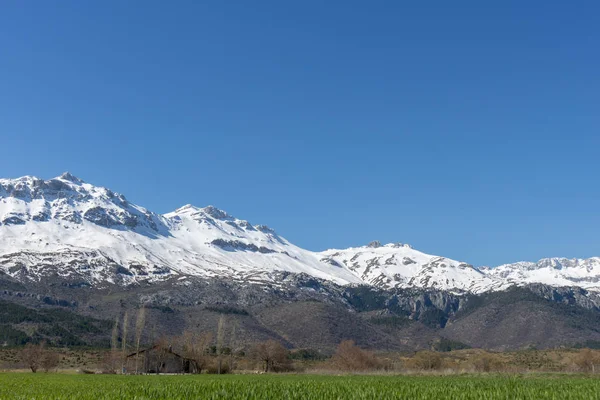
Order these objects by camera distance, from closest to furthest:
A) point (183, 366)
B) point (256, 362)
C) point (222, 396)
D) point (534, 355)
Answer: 1. point (222, 396)
2. point (183, 366)
3. point (256, 362)
4. point (534, 355)

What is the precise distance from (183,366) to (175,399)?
131 meters

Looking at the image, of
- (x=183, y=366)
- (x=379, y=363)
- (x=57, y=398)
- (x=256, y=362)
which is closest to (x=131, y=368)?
(x=183, y=366)

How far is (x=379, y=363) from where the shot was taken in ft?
586

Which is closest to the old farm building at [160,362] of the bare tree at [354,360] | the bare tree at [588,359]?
the bare tree at [354,360]

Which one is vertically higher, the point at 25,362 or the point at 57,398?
the point at 57,398

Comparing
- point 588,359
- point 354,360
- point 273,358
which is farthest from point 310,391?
point 588,359

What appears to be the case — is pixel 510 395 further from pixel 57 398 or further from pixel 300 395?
pixel 57 398

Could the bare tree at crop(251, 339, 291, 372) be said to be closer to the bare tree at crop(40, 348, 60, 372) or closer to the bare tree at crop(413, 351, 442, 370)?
the bare tree at crop(413, 351, 442, 370)

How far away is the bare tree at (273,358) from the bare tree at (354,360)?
633 inches

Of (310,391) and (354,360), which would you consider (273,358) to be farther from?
(310,391)

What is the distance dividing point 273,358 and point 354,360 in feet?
81.3

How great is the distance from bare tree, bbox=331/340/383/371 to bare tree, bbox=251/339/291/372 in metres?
16.1

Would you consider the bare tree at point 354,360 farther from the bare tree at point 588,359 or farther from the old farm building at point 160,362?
the bare tree at point 588,359

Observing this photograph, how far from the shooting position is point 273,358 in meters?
170
